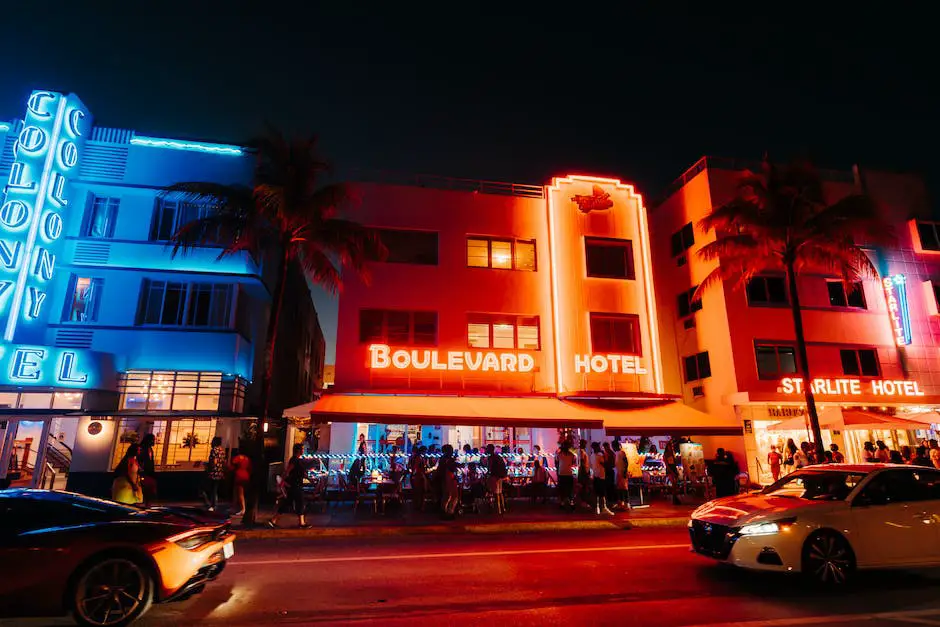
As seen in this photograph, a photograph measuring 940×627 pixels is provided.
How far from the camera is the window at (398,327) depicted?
18.6 meters

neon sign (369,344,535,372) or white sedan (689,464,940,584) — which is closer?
white sedan (689,464,940,584)

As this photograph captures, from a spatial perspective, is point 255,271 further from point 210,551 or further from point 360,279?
point 210,551

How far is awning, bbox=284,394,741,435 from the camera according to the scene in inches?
605

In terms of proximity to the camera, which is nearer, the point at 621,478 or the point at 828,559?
the point at 828,559

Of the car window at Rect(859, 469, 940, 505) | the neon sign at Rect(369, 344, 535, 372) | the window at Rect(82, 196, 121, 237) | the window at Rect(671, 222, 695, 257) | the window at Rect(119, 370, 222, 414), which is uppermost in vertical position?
the window at Rect(671, 222, 695, 257)

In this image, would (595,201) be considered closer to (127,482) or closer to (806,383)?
(806,383)

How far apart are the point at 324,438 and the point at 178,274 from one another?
44.9 feet

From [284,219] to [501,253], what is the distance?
8308 millimetres

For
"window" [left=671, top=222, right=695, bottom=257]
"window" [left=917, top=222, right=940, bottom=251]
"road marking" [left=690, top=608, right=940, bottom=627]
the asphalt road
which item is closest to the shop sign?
"window" [left=917, top=222, right=940, bottom=251]

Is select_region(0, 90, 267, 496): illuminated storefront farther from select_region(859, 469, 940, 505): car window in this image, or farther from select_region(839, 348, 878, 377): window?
select_region(839, 348, 878, 377): window

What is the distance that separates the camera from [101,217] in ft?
62.7

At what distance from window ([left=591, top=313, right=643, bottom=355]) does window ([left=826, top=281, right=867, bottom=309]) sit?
29.1 feet

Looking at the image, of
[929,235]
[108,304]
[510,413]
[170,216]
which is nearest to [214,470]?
[108,304]

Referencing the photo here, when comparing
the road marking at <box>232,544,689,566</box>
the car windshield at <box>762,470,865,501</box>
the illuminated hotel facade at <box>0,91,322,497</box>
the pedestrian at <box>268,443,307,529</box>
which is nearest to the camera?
the car windshield at <box>762,470,865,501</box>
